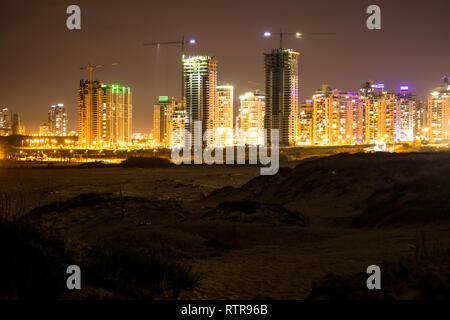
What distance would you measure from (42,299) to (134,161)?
59.6 metres

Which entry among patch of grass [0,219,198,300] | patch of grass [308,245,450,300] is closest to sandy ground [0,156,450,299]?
patch of grass [0,219,198,300]

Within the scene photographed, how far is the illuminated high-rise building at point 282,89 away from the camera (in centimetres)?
11945

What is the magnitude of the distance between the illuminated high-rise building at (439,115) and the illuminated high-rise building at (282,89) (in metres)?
76.5

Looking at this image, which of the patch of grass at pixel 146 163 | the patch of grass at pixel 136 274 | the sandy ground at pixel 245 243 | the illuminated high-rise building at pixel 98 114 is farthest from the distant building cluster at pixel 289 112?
the patch of grass at pixel 136 274

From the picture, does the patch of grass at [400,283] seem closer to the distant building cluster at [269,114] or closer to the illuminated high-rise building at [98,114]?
the distant building cluster at [269,114]

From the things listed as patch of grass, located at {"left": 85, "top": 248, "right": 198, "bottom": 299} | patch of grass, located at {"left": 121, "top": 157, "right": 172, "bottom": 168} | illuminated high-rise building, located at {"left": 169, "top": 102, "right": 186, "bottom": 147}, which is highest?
illuminated high-rise building, located at {"left": 169, "top": 102, "right": 186, "bottom": 147}

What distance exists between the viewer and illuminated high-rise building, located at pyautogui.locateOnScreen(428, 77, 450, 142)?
174 metres

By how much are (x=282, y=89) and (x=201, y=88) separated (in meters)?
20.8

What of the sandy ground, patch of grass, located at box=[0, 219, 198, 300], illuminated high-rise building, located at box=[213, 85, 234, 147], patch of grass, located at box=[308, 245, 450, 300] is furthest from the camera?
illuminated high-rise building, located at box=[213, 85, 234, 147]

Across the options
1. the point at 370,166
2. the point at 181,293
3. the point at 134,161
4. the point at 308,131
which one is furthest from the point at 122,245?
the point at 308,131

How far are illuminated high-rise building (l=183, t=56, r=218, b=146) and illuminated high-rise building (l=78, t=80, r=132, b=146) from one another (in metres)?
46.0

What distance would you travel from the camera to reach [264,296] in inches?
276

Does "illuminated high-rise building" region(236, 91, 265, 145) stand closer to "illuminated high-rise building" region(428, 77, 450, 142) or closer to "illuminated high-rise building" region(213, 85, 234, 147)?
"illuminated high-rise building" region(213, 85, 234, 147)
